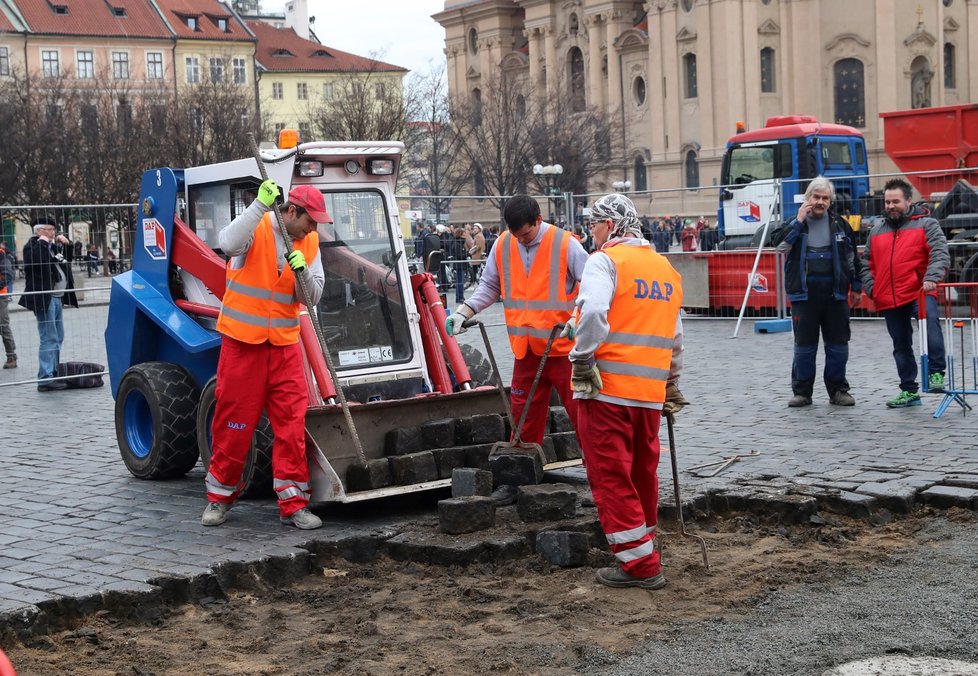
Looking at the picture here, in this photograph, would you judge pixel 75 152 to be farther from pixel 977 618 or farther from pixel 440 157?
pixel 977 618

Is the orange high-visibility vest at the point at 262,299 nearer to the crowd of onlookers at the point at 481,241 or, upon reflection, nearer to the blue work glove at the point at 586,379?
the blue work glove at the point at 586,379

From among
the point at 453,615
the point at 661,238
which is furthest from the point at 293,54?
the point at 453,615

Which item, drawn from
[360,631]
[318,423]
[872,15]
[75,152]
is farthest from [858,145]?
[872,15]

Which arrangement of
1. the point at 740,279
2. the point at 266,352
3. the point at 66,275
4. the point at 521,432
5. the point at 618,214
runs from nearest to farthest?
the point at 618,214 < the point at 266,352 < the point at 521,432 < the point at 66,275 < the point at 740,279

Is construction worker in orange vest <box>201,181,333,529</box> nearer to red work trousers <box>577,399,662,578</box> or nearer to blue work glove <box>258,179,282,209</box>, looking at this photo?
blue work glove <box>258,179,282,209</box>

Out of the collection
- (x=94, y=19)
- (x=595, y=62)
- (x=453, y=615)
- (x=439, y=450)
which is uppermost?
(x=94, y=19)

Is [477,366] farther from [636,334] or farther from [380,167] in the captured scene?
[636,334]

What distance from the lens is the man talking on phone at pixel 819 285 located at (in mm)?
10547

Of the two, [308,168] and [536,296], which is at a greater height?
[308,168]

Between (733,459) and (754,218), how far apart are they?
14648 millimetres

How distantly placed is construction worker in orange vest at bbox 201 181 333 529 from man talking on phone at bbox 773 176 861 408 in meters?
5.04

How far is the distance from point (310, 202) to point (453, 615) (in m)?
2.65

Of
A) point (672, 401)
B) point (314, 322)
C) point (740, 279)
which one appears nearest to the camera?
point (672, 401)

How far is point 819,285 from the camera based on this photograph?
417 inches
